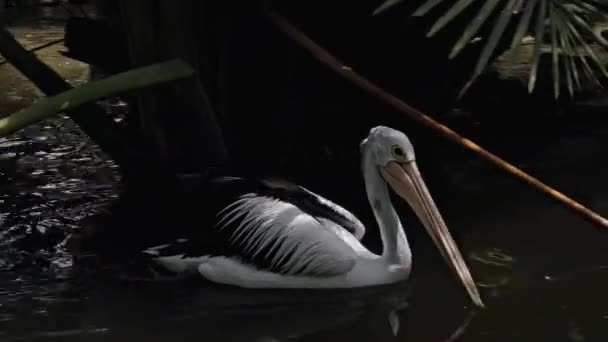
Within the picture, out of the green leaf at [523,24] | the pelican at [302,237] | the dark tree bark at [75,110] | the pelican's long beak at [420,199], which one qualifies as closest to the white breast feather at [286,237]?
the pelican at [302,237]

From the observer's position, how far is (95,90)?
4.23 meters

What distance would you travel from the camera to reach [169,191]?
16.4 feet

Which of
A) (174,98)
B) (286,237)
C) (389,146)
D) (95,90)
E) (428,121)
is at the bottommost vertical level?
(286,237)

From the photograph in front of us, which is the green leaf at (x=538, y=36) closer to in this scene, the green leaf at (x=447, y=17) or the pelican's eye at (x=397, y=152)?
the green leaf at (x=447, y=17)

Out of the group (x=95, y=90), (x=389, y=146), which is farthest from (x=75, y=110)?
(x=389, y=146)

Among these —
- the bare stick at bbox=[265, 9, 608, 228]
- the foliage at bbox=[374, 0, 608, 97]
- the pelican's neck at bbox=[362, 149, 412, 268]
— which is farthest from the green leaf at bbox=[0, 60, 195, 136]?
the foliage at bbox=[374, 0, 608, 97]

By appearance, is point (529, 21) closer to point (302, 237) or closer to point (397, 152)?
point (397, 152)

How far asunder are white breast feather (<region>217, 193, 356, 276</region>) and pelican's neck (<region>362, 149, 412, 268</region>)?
173 mm

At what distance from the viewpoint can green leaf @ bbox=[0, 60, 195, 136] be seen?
3.98m

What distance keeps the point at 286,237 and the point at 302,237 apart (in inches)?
2.8

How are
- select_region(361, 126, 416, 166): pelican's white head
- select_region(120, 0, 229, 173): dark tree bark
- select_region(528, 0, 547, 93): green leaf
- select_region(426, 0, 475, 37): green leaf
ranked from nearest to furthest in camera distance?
select_region(426, 0, 475, 37): green leaf
select_region(528, 0, 547, 93): green leaf
select_region(361, 126, 416, 166): pelican's white head
select_region(120, 0, 229, 173): dark tree bark

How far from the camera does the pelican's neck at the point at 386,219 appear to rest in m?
4.81

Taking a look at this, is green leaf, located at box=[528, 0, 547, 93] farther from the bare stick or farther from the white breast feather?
the white breast feather

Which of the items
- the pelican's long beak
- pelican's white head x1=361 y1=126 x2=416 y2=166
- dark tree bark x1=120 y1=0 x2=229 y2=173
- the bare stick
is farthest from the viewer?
dark tree bark x1=120 y1=0 x2=229 y2=173
